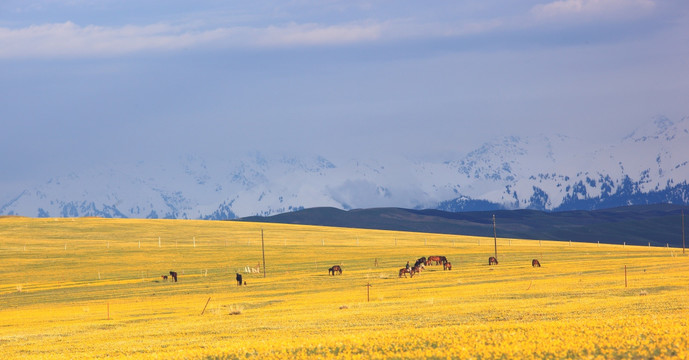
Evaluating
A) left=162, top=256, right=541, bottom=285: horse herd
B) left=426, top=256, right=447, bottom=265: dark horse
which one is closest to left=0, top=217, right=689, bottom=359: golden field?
left=162, top=256, right=541, bottom=285: horse herd

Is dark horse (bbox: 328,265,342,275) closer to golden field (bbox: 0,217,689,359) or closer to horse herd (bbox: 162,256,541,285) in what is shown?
horse herd (bbox: 162,256,541,285)

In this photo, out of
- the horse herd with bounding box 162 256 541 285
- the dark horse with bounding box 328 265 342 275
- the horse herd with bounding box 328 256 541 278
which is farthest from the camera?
the dark horse with bounding box 328 265 342 275

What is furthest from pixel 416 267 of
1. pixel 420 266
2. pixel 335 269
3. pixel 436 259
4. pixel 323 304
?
pixel 323 304

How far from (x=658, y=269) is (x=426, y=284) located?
1788 cm

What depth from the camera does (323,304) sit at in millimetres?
52844

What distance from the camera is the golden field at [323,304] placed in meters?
25.2

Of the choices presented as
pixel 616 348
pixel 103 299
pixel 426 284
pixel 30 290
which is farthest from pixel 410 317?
pixel 30 290

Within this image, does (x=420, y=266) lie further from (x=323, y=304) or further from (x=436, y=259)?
(x=323, y=304)

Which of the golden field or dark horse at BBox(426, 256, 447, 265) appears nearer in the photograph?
the golden field

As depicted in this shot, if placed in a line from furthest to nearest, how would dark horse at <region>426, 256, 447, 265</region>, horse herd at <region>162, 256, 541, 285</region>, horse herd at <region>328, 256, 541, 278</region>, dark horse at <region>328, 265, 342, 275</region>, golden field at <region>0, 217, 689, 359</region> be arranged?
dark horse at <region>426, 256, 447, 265</region> → dark horse at <region>328, 265, 342, 275</region> → horse herd at <region>328, 256, 541, 278</region> → horse herd at <region>162, 256, 541, 285</region> → golden field at <region>0, 217, 689, 359</region>

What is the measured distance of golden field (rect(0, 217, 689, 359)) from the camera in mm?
25219

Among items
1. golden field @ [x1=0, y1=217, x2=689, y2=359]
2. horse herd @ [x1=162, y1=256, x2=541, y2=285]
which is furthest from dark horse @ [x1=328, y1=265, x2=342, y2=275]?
golden field @ [x1=0, y1=217, x2=689, y2=359]

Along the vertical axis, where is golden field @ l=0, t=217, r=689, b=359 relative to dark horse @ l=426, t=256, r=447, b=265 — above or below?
below

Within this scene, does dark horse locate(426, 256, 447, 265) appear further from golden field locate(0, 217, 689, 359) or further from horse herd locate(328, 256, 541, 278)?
golden field locate(0, 217, 689, 359)
